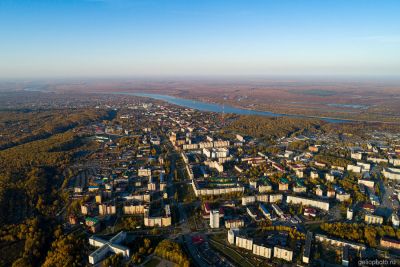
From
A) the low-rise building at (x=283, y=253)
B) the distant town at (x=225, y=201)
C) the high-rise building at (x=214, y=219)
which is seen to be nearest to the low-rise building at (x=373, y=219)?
the distant town at (x=225, y=201)

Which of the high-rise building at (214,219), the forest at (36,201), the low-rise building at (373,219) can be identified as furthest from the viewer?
the low-rise building at (373,219)

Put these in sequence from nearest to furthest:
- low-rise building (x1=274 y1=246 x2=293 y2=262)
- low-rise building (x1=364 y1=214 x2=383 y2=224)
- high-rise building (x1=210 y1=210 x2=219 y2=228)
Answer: low-rise building (x1=274 y1=246 x2=293 y2=262) < high-rise building (x1=210 y1=210 x2=219 y2=228) < low-rise building (x1=364 y1=214 x2=383 y2=224)

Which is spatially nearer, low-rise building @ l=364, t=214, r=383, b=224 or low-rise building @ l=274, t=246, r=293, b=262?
low-rise building @ l=274, t=246, r=293, b=262

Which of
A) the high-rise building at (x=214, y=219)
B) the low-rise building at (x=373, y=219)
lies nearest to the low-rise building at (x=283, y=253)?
the high-rise building at (x=214, y=219)

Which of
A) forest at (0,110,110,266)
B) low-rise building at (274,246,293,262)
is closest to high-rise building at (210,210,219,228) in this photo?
low-rise building at (274,246,293,262)

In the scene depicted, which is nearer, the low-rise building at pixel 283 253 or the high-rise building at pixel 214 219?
the low-rise building at pixel 283 253

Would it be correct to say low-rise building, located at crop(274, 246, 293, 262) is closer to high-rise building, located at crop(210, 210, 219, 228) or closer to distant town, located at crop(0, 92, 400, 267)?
distant town, located at crop(0, 92, 400, 267)

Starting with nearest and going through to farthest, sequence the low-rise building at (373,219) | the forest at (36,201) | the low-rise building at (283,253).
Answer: the low-rise building at (283,253)
the forest at (36,201)
the low-rise building at (373,219)

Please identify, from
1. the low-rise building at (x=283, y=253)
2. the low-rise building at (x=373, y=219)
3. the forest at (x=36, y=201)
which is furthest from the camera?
the low-rise building at (x=373, y=219)

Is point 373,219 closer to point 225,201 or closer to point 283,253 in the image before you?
point 283,253

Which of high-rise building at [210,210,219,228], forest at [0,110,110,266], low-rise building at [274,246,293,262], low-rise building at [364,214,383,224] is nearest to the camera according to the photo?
low-rise building at [274,246,293,262]

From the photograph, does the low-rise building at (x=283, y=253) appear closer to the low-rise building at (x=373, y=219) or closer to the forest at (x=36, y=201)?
the low-rise building at (x=373, y=219)
